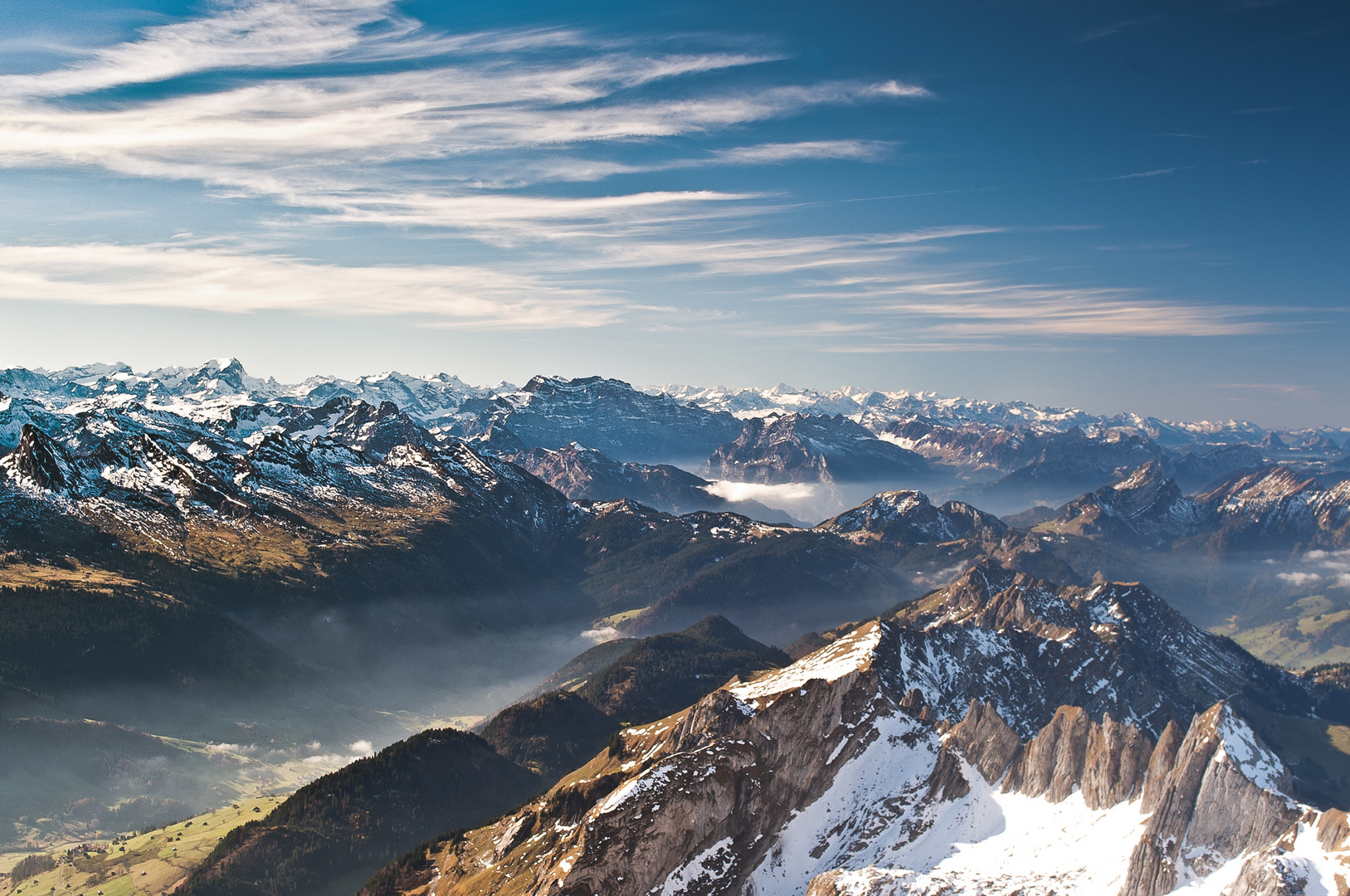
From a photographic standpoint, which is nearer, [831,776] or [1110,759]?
[1110,759]

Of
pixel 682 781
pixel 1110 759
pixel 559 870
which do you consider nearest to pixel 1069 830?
pixel 1110 759

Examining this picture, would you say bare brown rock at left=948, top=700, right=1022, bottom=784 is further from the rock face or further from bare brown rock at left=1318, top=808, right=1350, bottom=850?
bare brown rock at left=1318, top=808, right=1350, bottom=850

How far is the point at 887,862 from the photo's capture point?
439 ft

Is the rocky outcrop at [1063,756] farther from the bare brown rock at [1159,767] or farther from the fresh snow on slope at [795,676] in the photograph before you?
the fresh snow on slope at [795,676]

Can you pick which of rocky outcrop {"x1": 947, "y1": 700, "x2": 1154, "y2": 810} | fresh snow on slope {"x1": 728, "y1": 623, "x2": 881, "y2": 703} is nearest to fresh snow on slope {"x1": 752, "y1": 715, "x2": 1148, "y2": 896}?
rocky outcrop {"x1": 947, "y1": 700, "x2": 1154, "y2": 810}

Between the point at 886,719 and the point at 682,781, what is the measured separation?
5828 centimetres

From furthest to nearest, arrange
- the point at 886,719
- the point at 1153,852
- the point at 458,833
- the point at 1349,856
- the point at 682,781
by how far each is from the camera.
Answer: the point at 458,833 < the point at 886,719 < the point at 682,781 < the point at 1153,852 < the point at 1349,856

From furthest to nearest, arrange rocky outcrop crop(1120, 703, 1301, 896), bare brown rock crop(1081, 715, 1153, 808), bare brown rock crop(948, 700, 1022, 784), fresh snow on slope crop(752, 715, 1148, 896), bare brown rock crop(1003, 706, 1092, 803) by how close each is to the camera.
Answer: bare brown rock crop(948, 700, 1022, 784) < bare brown rock crop(1003, 706, 1092, 803) < bare brown rock crop(1081, 715, 1153, 808) < fresh snow on slope crop(752, 715, 1148, 896) < rocky outcrop crop(1120, 703, 1301, 896)

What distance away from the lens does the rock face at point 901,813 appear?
116m

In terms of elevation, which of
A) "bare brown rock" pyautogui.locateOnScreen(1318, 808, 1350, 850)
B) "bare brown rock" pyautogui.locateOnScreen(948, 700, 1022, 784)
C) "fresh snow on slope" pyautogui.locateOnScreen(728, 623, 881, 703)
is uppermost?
"bare brown rock" pyautogui.locateOnScreen(1318, 808, 1350, 850)

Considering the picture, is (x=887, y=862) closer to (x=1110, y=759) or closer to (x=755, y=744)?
(x=755, y=744)

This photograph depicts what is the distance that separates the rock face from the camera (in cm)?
11631

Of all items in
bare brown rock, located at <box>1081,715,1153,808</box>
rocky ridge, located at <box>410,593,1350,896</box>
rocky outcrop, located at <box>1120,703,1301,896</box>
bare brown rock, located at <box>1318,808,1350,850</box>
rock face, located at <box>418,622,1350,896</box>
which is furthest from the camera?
bare brown rock, located at <box>1081,715,1153,808</box>

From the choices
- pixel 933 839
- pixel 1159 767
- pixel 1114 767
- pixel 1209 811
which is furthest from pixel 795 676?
pixel 1209 811
